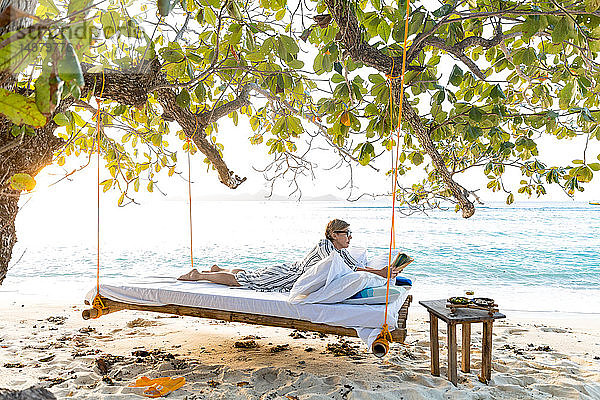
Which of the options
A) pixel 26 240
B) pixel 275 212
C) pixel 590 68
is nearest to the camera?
pixel 590 68

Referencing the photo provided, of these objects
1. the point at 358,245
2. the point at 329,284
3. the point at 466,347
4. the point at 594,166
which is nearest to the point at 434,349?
the point at 466,347

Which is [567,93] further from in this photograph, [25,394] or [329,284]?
[25,394]

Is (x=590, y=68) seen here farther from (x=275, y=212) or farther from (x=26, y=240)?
(x=275, y=212)

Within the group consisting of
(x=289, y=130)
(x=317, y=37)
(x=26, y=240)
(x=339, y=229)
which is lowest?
(x=26, y=240)

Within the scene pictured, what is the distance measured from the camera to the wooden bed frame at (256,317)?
8.07 ft

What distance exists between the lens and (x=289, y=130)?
269cm

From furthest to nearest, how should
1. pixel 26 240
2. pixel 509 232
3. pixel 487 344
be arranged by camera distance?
pixel 509 232, pixel 26 240, pixel 487 344

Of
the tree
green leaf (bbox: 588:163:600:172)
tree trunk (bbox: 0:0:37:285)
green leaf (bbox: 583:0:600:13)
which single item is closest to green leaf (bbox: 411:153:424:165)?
the tree

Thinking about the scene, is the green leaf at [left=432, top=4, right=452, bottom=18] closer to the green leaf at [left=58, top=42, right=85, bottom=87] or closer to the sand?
the green leaf at [left=58, top=42, right=85, bottom=87]

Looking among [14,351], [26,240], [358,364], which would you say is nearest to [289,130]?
[358,364]

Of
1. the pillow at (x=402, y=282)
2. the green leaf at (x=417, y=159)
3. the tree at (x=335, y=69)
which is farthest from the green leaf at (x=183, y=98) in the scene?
the pillow at (x=402, y=282)

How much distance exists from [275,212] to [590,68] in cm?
2119

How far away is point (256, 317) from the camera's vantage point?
2.64 m

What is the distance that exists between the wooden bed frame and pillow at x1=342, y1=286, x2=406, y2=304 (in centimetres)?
12
